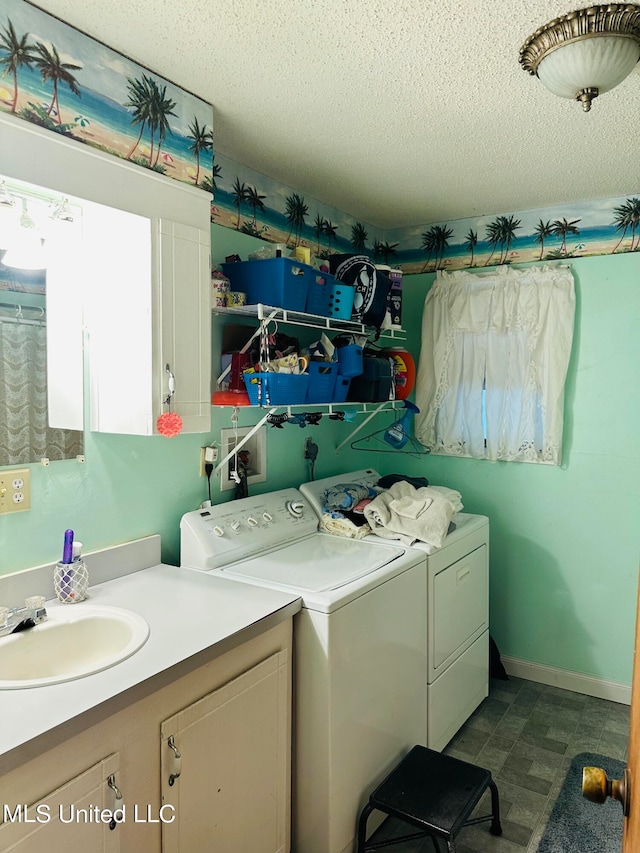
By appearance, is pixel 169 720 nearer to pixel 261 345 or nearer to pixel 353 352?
pixel 261 345

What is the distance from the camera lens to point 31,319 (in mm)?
1756

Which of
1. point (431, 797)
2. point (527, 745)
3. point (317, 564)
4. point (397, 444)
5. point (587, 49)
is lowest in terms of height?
point (527, 745)

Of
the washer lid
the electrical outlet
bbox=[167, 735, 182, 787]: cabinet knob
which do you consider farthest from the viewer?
the washer lid

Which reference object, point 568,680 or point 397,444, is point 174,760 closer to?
point 397,444

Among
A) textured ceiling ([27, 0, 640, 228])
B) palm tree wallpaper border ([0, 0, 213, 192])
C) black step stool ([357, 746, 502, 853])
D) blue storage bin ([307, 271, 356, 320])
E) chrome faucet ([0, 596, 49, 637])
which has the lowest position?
black step stool ([357, 746, 502, 853])

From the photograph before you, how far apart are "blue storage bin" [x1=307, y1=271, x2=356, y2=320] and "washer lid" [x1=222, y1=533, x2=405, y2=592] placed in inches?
37.6

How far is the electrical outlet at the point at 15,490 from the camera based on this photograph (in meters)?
1.64

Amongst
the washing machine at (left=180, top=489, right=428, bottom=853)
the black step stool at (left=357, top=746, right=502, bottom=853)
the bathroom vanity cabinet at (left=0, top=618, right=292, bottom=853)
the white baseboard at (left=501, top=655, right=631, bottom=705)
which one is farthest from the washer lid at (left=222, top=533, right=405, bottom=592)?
the white baseboard at (left=501, top=655, right=631, bottom=705)

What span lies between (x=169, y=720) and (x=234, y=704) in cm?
24

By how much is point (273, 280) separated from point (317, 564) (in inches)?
41.9

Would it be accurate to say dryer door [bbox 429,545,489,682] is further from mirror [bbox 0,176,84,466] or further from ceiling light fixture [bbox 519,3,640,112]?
ceiling light fixture [bbox 519,3,640,112]

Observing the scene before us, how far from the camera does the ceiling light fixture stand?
1435mm

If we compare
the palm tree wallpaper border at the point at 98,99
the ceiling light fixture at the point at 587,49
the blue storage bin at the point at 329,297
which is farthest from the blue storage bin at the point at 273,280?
the ceiling light fixture at the point at 587,49

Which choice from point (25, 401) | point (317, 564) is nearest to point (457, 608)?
point (317, 564)
